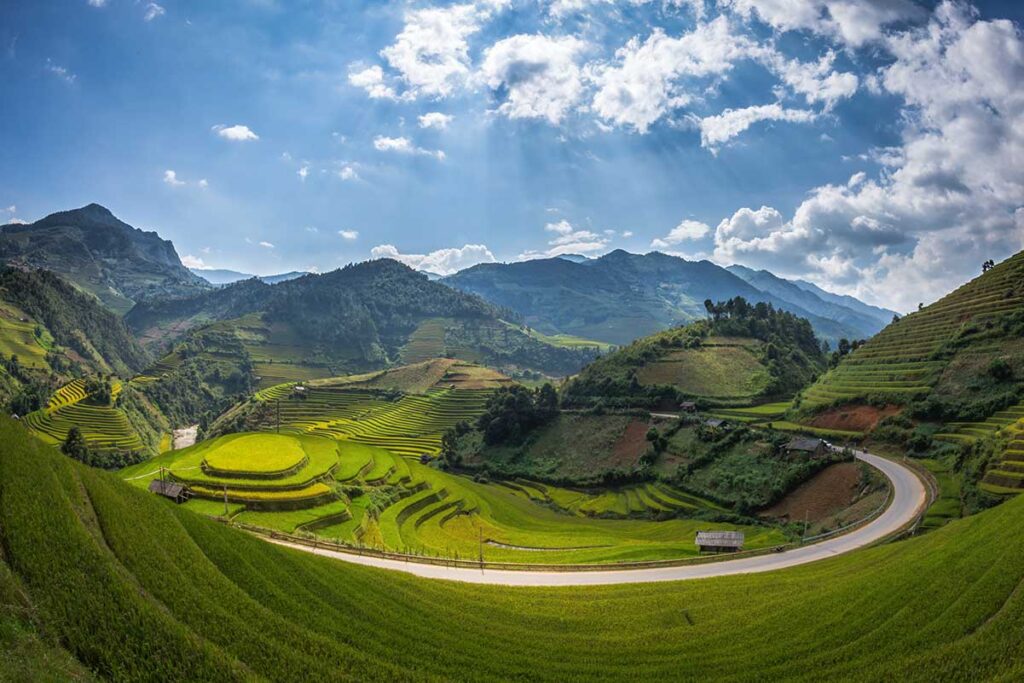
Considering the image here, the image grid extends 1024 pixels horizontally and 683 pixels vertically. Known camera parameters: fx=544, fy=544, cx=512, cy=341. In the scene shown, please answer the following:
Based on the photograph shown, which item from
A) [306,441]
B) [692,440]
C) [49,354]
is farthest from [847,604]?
[49,354]

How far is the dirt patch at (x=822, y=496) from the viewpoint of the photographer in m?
46.2

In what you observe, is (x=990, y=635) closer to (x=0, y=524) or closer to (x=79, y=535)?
(x=79, y=535)

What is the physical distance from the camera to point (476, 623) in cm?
2169

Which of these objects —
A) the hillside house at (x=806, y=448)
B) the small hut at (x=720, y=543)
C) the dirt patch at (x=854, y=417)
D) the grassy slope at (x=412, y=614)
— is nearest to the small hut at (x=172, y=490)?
the grassy slope at (x=412, y=614)

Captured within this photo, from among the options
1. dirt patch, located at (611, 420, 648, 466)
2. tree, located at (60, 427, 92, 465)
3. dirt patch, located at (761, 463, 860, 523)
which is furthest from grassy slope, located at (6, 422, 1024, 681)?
tree, located at (60, 427, 92, 465)

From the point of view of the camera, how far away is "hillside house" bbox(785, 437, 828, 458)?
54.2 meters

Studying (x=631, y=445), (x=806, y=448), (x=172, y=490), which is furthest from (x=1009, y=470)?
(x=172, y=490)

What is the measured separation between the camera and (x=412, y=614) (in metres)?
21.2

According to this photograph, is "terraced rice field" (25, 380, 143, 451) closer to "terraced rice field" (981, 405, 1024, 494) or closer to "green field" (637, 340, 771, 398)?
"green field" (637, 340, 771, 398)

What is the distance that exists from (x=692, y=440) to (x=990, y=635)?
5359 centimetres

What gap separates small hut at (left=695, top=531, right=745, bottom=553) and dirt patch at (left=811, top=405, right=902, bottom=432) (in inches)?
1317

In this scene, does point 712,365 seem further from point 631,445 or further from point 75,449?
point 75,449

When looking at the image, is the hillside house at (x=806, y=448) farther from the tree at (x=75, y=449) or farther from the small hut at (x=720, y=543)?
the tree at (x=75, y=449)

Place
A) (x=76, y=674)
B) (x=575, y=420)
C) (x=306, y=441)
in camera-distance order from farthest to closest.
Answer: (x=575, y=420)
(x=306, y=441)
(x=76, y=674)
